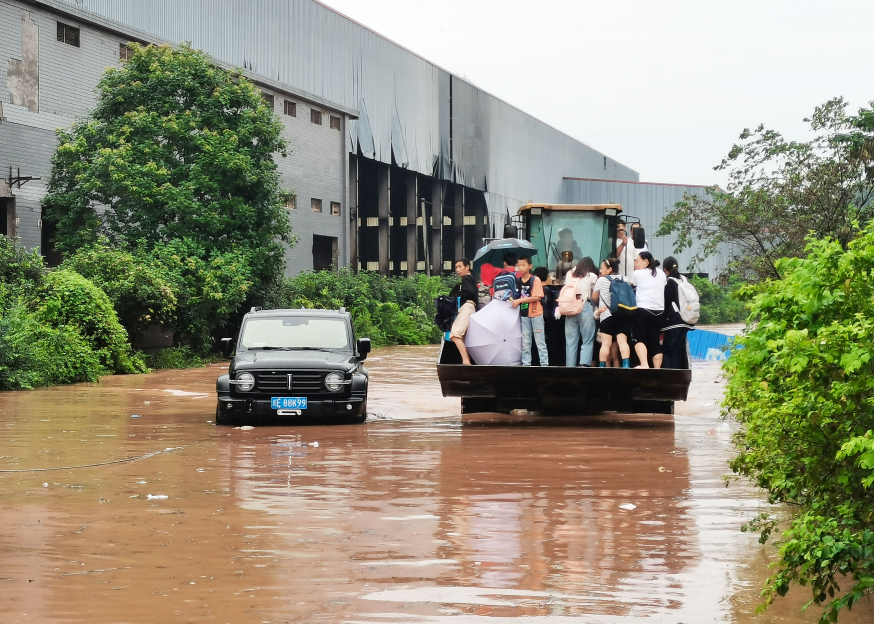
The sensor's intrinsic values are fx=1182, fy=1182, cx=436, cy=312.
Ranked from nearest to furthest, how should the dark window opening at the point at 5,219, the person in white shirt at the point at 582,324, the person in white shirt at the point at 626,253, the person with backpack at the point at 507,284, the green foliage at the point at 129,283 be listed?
1. the person with backpack at the point at 507,284
2. the person in white shirt at the point at 582,324
3. the person in white shirt at the point at 626,253
4. the green foliage at the point at 129,283
5. the dark window opening at the point at 5,219

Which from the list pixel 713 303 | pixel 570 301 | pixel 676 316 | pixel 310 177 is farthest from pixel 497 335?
pixel 713 303

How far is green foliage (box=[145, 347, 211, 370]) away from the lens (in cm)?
2927

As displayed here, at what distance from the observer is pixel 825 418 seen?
616 cm

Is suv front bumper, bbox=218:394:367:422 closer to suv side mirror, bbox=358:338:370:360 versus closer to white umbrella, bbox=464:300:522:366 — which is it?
suv side mirror, bbox=358:338:370:360

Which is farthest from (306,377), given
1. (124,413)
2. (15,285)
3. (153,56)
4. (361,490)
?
(153,56)

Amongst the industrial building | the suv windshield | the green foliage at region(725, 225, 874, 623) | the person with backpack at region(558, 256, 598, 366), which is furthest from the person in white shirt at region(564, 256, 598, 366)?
the industrial building

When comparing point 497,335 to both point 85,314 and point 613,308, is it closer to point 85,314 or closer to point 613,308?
point 613,308

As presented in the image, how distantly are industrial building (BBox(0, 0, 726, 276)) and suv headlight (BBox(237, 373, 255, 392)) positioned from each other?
15.7 m

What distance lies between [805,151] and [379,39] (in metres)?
25.6

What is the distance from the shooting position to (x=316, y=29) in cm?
4903

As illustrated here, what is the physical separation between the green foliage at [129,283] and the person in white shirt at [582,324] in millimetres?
14308

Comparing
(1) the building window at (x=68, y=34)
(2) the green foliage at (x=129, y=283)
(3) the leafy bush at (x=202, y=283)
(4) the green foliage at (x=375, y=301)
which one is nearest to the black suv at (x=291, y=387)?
(2) the green foliage at (x=129, y=283)

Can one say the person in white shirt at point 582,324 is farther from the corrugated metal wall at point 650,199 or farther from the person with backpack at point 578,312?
the corrugated metal wall at point 650,199

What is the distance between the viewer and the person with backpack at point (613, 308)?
53.0 ft
